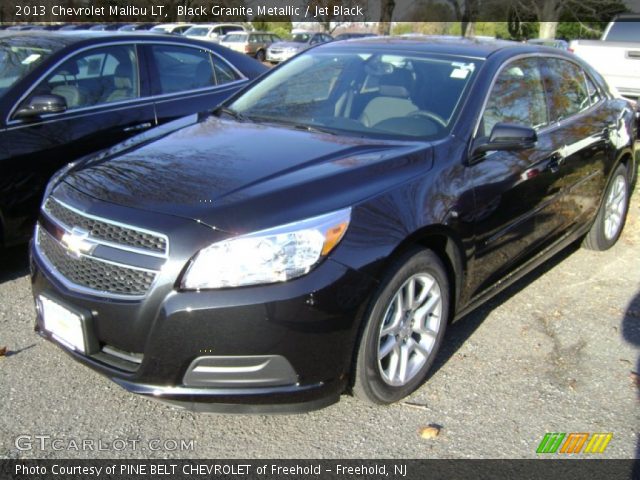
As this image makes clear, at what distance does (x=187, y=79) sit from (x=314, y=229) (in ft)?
11.4

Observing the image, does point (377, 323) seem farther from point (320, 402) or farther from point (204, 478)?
point (204, 478)

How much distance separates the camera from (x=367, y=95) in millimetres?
3838

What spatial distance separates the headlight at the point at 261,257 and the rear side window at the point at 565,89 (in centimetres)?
239

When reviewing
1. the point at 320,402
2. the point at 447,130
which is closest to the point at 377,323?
the point at 320,402

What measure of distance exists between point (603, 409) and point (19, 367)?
297 centimetres

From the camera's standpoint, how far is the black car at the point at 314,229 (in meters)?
2.52

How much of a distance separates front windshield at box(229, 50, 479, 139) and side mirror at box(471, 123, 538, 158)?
0.21 meters

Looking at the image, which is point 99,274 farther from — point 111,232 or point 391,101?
point 391,101

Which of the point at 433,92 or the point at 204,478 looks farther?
the point at 433,92

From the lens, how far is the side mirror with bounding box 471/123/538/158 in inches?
132

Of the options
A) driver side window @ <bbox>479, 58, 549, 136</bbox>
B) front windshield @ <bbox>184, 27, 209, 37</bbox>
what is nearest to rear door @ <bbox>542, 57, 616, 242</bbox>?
driver side window @ <bbox>479, 58, 549, 136</bbox>

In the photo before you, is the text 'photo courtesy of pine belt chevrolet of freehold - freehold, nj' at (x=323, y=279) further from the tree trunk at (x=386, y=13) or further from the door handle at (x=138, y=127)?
the tree trunk at (x=386, y=13)

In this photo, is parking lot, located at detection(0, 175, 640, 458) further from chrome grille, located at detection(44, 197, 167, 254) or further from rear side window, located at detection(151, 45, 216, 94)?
rear side window, located at detection(151, 45, 216, 94)

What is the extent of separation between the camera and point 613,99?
5.31 metres
